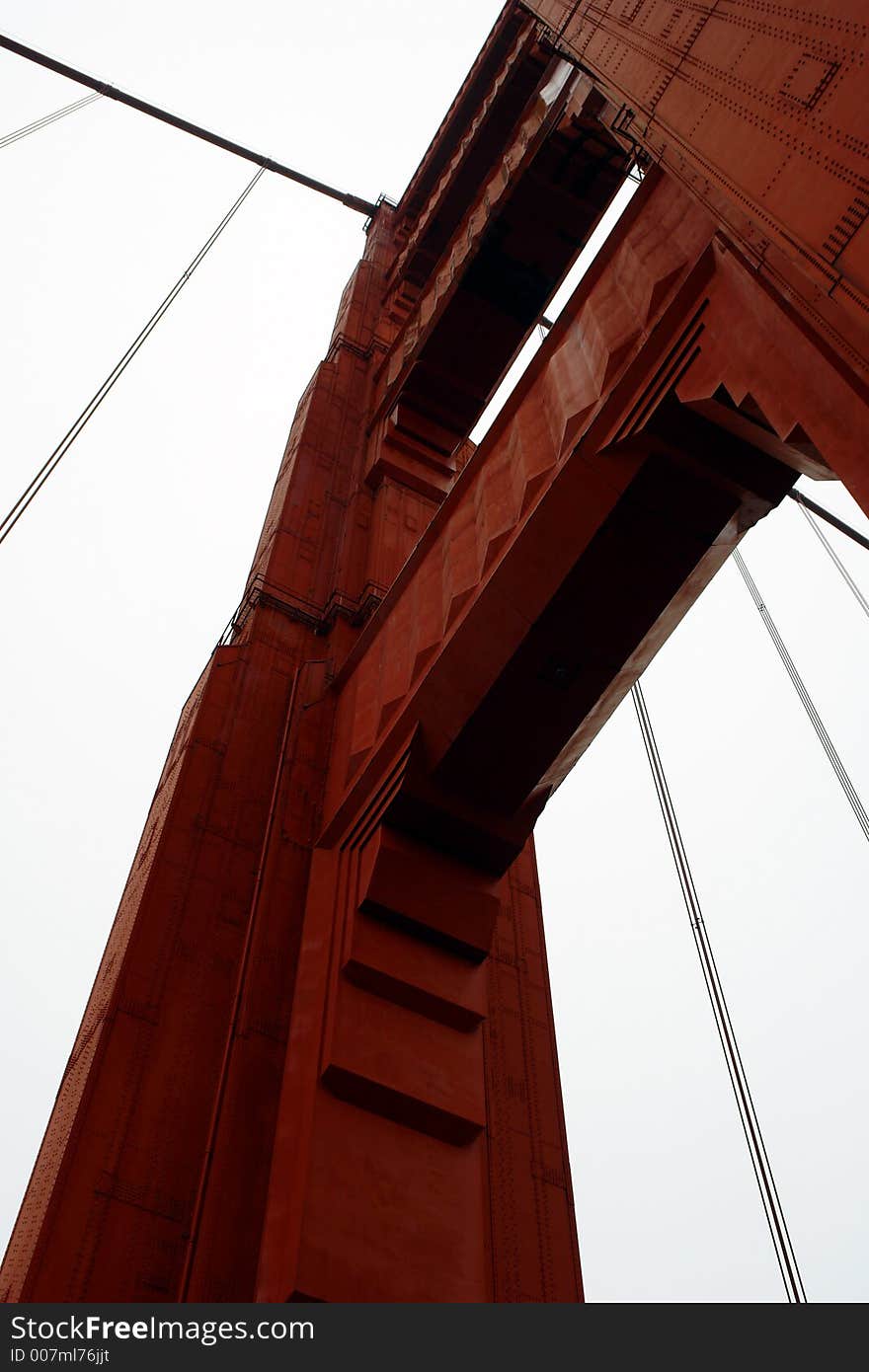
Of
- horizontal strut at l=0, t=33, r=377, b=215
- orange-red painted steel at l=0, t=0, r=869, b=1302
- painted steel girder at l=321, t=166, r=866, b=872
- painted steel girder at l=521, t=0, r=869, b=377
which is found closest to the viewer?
painted steel girder at l=521, t=0, r=869, b=377

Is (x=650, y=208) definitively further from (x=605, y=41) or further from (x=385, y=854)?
(x=385, y=854)

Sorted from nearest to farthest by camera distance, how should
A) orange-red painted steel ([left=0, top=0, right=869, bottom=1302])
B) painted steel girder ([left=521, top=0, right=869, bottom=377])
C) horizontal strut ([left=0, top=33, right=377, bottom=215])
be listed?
1. painted steel girder ([left=521, top=0, right=869, bottom=377])
2. orange-red painted steel ([left=0, top=0, right=869, bottom=1302])
3. horizontal strut ([left=0, top=33, right=377, bottom=215])

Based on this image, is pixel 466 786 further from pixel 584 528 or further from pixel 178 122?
pixel 178 122

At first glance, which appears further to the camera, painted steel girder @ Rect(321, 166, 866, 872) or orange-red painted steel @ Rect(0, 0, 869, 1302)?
painted steel girder @ Rect(321, 166, 866, 872)

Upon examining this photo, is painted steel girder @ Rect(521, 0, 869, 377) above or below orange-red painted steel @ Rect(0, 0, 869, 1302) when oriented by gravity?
above

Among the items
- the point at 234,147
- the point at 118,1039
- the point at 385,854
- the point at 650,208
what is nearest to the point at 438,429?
the point at 650,208

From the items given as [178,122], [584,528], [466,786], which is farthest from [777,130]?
[178,122]

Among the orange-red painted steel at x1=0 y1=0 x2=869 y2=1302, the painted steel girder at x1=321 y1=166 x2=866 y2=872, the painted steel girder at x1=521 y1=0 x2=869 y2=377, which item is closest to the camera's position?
the painted steel girder at x1=521 y1=0 x2=869 y2=377

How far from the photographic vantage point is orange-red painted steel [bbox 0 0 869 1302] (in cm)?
473

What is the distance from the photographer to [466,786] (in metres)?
7.43

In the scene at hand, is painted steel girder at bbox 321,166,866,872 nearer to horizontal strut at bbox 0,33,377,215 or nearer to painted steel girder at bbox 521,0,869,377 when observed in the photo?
painted steel girder at bbox 521,0,869,377

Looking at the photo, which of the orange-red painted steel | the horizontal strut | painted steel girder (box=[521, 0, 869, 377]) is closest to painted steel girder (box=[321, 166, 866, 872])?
the orange-red painted steel

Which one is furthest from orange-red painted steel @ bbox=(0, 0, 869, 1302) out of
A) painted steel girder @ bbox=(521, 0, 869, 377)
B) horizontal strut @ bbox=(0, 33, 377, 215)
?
horizontal strut @ bbox=(0, 33, 377, 215)

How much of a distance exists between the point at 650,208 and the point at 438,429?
8344 millimetres
